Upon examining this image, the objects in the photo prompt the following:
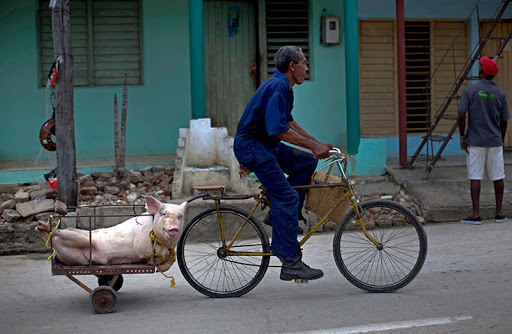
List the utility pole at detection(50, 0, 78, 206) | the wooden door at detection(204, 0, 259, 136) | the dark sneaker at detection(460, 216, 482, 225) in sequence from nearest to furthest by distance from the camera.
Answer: the utility pole at detection(50, 0, 78, 206)
the dark sneaker at detection(460, 216, 482, 225)
the wooden door at detection(204, 0, 259, 136)

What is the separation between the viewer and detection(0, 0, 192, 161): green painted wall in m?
10.3

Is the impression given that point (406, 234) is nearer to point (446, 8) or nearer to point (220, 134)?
point (220, 134)

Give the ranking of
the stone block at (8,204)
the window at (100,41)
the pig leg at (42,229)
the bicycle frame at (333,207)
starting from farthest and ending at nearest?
the window at (100,41) → the stone block at (8,204) → the bicycle frame at (333,207) → the pig leg at (42,229)

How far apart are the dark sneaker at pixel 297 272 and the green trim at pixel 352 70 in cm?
498

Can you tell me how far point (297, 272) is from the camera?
16.9 feet

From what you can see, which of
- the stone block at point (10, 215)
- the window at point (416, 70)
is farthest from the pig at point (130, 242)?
the window at point (416, 70)

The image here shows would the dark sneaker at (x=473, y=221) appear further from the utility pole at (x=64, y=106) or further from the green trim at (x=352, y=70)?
the utility pole at (x=64, y=106)

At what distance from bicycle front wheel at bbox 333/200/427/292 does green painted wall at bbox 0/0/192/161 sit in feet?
17.7

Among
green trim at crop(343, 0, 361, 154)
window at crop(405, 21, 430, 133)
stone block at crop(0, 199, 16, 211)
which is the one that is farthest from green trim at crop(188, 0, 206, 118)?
window at crop(405, 21, 430, 133)

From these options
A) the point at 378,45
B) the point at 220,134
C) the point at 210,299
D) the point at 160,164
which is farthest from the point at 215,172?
the point at 378,45

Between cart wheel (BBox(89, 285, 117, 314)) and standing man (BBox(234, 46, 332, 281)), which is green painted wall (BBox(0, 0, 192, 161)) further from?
cart wheel (BBox(89, 285, 117, 314))

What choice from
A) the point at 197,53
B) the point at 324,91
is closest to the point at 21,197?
the point at 197,53

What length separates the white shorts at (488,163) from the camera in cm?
810

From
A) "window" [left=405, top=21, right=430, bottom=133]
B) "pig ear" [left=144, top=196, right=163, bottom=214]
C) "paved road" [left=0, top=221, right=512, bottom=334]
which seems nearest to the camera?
"paved road" [left=0, top=221, right=512, bottom=334]
